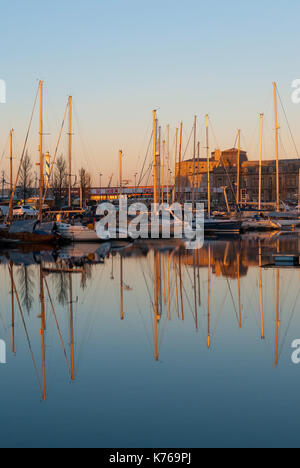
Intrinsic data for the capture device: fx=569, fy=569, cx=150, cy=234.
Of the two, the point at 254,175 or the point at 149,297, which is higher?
the point at 254,175

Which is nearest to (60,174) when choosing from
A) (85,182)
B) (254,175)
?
(85,182)

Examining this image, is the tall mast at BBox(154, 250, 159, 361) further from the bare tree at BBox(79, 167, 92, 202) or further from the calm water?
the bare tree at BBox(79, 167, 92, 202)

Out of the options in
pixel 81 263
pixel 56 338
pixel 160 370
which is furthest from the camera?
pixel 81 263

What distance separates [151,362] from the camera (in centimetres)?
1121

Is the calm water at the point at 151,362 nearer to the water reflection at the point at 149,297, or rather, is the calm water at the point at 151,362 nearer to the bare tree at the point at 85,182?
the water reflection at the point at 149,297

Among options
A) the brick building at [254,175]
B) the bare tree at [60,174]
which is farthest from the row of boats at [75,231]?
the brick building at [254,175]

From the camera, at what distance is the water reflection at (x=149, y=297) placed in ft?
43.1

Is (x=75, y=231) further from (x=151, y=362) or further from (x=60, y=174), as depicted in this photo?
(x=60, y=174)

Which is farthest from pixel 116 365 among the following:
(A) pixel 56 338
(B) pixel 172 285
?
(B) pixel 172 285

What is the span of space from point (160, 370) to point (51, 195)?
97852mm

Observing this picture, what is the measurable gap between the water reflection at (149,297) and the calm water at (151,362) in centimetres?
6

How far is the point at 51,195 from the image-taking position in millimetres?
106250

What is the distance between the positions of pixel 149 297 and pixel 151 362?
7800 mm

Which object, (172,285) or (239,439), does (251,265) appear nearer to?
(172,285)
